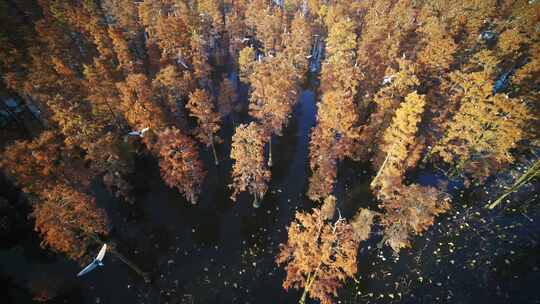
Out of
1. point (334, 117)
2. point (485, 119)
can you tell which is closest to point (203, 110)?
point (334, 117)

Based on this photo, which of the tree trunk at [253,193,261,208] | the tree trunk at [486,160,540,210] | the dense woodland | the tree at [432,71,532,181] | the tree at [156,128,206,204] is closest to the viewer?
the dense woodland

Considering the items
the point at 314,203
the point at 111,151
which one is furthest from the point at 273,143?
the point at 111,151

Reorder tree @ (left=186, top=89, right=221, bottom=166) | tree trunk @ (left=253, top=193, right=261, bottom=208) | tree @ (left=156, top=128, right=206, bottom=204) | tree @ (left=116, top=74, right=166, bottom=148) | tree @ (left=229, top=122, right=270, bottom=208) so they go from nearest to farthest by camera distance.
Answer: tree @ (left=229, top=122, right=270, bottom=208) → tree @ (left=156, top=128, right=206, bottom=204) → tree @ (left=116, top=74, right=166, bottom=148) → tree @ (left=186, top=89, right=221, bottom=166) → tree trunk @ (left=253, top=193, right=261, bottom=208)

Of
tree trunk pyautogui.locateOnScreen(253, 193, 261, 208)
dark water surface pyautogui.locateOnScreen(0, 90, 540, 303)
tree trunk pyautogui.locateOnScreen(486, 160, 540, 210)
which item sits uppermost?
tree trunk pyautogui.locateOnScreen(486, 160, 540, 210)

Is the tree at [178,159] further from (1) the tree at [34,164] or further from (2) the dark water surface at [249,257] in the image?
(1) the tree at [34,164]

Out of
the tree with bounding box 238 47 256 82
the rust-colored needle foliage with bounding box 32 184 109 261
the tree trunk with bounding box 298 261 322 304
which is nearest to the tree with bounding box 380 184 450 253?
the tree trunk with bounding box 298 261 322 304

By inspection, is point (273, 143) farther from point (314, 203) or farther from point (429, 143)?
point (429, 143)

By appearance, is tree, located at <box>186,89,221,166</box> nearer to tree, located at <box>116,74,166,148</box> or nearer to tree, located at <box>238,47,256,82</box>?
tree, located at <box>116,74,166,148</box>

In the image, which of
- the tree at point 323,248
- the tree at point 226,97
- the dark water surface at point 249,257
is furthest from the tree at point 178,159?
the tree at point 226,97
